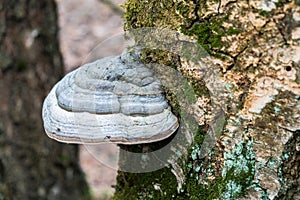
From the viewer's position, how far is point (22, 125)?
4117 millimetres

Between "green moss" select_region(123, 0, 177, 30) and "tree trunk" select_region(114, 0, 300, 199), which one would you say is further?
"green moss" select_region(123, 0, 177, 30)

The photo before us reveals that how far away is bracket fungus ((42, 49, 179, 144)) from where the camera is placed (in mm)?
1410

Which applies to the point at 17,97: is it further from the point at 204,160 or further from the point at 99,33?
the point at 99,33

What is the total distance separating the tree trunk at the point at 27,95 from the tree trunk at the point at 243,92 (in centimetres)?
274

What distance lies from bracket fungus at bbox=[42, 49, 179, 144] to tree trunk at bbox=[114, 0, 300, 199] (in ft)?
0.28

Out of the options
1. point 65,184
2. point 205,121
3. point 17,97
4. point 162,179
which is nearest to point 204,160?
point 205,121

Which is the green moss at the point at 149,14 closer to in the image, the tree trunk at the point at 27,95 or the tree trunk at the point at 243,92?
the tree trunk at the point at 243,92

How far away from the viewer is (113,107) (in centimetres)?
143

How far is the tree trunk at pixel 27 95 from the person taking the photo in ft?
13.0

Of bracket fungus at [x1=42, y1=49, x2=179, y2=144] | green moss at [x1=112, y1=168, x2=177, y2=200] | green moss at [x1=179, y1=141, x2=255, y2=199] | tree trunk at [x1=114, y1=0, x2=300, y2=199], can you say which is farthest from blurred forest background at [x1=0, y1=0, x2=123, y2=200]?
green moss at [x1=179, y1=141, x2=255, y2=199]

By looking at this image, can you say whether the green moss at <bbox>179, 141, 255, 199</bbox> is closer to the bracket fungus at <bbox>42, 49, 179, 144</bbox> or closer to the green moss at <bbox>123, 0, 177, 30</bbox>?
the bracket fungus at <bbox>42, 49, 179, 144</bbox>

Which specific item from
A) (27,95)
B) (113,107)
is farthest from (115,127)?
(27,95)

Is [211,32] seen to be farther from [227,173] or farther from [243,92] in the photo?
[227,173]

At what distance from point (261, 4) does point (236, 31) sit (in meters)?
0.11
